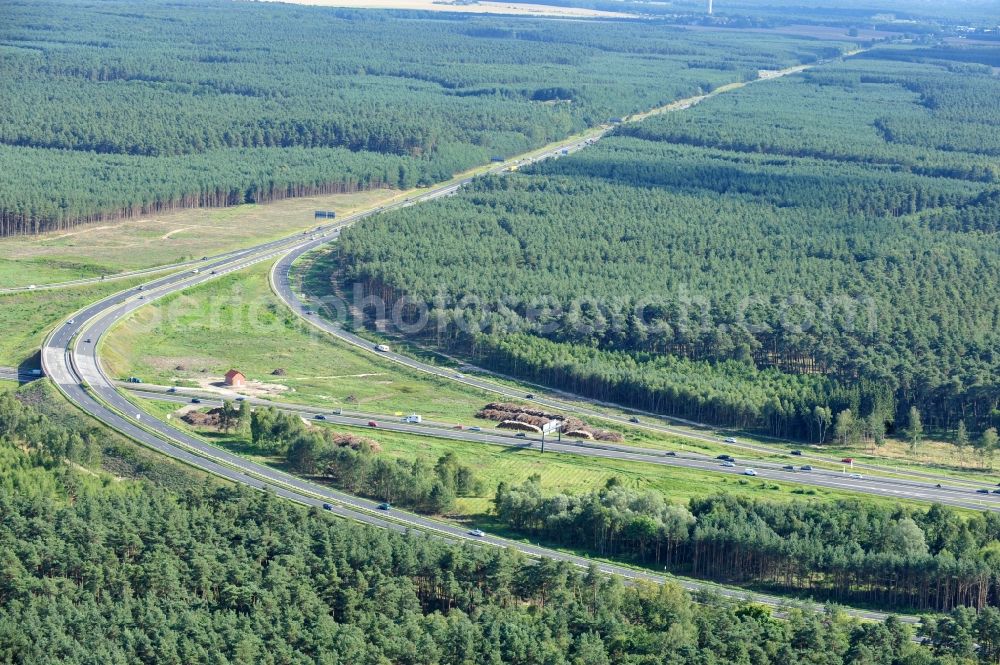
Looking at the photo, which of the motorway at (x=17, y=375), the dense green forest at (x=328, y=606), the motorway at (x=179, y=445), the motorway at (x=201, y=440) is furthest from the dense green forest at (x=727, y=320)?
the dense green forest at (x=328, y=606)

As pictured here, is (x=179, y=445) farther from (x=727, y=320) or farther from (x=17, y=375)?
(x=727, y=320)

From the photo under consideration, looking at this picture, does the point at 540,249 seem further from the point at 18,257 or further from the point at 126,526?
the point at 126,526

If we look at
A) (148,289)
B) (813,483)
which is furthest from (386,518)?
(148,289)

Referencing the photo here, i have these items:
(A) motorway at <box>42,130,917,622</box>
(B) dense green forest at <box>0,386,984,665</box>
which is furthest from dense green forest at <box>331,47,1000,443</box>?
(B) dense green forest at <box>0,386,984,665</box>

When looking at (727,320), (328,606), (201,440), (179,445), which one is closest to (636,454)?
(201,440)

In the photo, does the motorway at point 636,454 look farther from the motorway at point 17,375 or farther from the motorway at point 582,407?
the motorway at point 17,375

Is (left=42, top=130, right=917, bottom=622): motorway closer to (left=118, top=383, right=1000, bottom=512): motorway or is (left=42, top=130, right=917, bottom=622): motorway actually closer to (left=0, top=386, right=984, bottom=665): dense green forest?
(left=0, top=386, right=984, bottom=665): dense green forest

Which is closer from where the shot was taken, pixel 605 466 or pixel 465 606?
pixel 465 606
